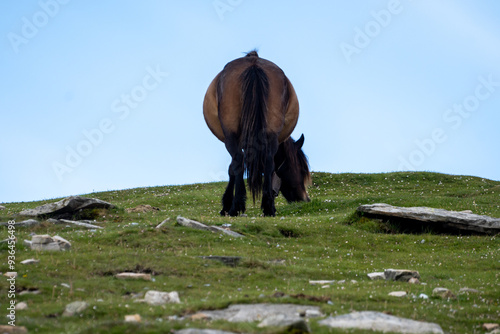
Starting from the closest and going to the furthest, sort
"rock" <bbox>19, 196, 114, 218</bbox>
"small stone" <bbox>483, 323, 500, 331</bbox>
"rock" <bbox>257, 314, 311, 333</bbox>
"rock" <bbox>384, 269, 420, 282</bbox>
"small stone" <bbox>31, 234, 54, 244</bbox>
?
"rock" <bbox>257, 314, 311, 333</bbox>, "small stone" <bbox>483, 323, 500, 331</bbox>, "rock" <bbox>384, 269, 420, 282</bbox>, "small stone" <bbox>31, 234, 54, 244</bbox>, "rock" <bbox>19, 196, 114, 218</bbox>

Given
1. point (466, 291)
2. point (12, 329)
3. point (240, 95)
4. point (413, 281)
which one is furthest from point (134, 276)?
point (240, 95)

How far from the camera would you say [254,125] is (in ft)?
54.0

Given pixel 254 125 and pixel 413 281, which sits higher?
pixel 254 125

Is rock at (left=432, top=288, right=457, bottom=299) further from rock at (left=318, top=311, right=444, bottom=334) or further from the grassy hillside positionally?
rock at (left=318, top=311, right=444, bottom=334)

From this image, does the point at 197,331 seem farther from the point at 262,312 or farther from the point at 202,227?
the point at 202,227

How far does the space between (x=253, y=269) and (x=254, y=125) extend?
6.17 m

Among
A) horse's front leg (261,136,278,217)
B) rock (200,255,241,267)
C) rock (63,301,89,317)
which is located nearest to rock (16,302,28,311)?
rock (63,301,89,317)

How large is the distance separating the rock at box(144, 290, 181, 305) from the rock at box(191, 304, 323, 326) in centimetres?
93

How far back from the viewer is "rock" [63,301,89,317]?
753 cm

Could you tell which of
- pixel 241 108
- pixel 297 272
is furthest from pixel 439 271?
pixel 241 108

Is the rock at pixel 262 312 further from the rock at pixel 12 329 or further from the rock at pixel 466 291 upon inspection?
the rock at pixel 466 291

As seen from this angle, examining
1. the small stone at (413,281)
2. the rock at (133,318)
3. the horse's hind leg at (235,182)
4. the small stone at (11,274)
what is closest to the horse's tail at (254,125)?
the horse's hind leg at (235,182)

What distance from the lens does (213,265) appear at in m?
11.2

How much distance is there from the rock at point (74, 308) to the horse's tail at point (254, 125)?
9277mm
